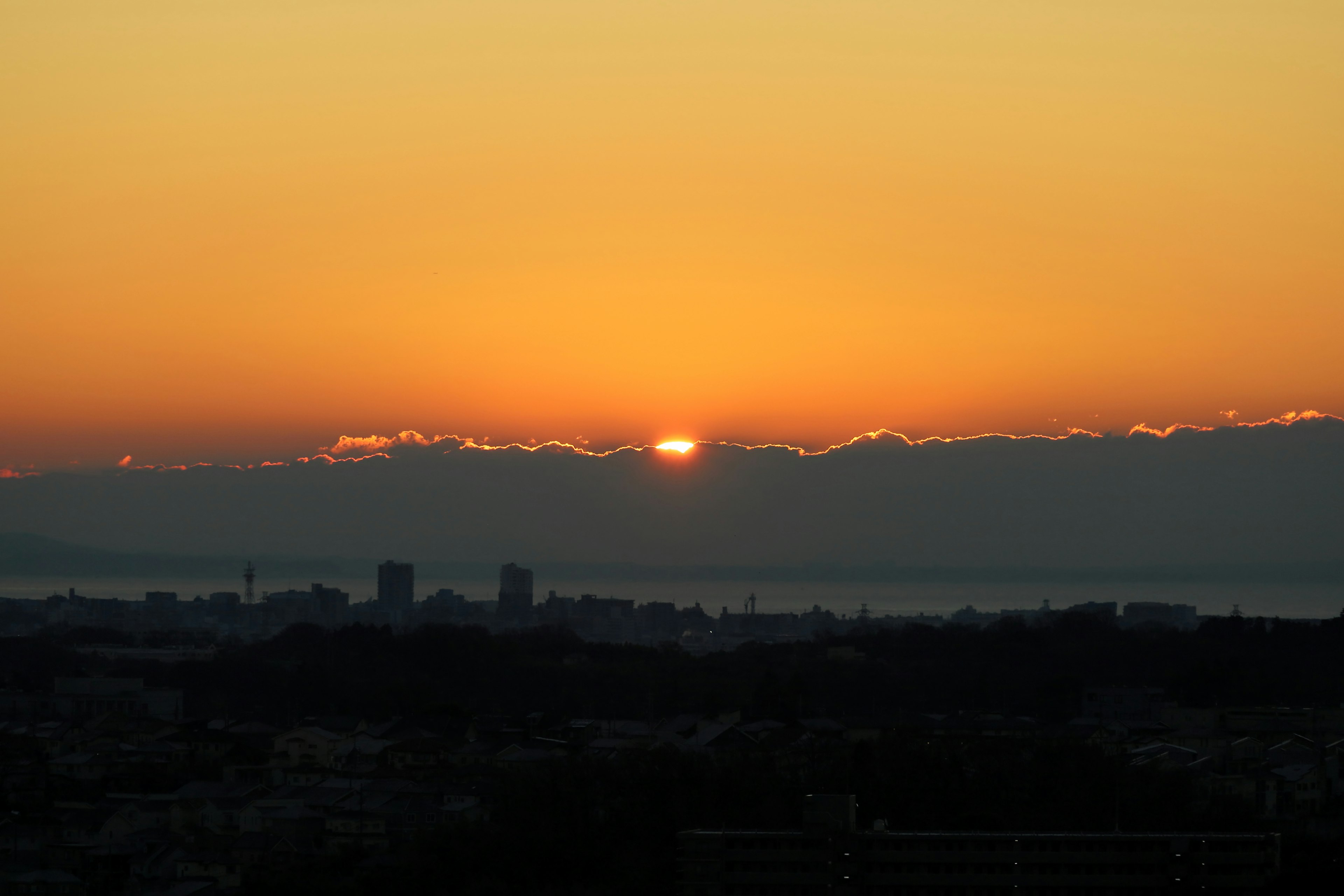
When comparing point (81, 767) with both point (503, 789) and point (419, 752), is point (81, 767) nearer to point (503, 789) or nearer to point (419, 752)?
point (419, 752)

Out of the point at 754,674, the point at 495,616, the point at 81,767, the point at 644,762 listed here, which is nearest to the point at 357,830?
the point at 644,762

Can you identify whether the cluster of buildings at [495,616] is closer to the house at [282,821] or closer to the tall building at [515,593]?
the tall building at [515,593]

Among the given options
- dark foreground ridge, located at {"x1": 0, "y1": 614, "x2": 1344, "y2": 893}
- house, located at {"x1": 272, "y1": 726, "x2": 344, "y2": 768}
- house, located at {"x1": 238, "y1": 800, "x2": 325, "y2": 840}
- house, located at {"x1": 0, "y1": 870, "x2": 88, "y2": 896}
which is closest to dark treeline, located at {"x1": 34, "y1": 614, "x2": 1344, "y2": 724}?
dark foreground ridge, located at {"x1": 0, "y1": 614, "x2": 1344, "y2": 893}

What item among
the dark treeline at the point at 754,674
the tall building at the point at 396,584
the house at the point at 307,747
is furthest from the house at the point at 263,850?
the tall building at the point at 396,584

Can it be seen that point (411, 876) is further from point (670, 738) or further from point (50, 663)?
point (50, 663)

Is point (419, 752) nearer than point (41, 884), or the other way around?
point (41, 884)

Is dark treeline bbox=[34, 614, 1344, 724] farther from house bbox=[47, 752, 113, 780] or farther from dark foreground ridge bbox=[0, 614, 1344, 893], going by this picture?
house bbox=[47, 752, 113, 780]
